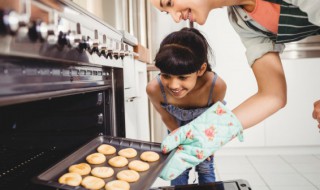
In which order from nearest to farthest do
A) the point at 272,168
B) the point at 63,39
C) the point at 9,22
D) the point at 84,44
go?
the point at 9,22, the point at 63,39, the point at 84,44, the point at 272,168

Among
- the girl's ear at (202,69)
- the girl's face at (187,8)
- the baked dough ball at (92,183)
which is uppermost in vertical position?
the girl's face at (187,8)

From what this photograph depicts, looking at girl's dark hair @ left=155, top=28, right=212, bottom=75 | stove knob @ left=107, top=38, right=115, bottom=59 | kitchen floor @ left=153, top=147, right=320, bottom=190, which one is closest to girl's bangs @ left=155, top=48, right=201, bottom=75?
girl's dark hair @ left=155, top=28, right=212, bottom=75

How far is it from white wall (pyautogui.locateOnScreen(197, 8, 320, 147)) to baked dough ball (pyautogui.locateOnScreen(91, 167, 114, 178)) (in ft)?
7.93

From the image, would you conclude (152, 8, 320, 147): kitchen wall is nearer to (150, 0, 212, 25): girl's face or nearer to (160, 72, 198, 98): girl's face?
(160, 72, 198, 98): girl's face

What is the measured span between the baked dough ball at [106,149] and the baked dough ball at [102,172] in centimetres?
9

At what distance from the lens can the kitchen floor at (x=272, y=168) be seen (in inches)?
94.3

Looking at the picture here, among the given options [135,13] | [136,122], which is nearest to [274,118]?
[135,13]

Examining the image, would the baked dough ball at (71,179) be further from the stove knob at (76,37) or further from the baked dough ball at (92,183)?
the stove knob at (76,37)

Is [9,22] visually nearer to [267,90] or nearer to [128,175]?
[128,175]

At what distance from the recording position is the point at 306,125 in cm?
309

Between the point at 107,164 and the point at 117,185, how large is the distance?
7.1 inches

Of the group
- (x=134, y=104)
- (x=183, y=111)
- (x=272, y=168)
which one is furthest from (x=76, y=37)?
(x=272, y=168)

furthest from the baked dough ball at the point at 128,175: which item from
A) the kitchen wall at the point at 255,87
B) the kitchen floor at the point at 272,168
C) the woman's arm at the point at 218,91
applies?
the kitchen wall at the point at 255,87

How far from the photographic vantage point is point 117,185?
0.83m
